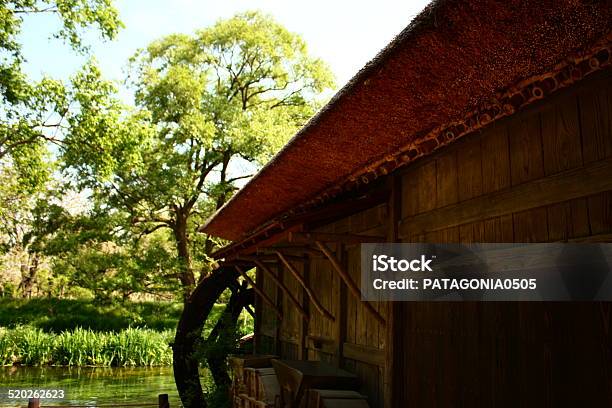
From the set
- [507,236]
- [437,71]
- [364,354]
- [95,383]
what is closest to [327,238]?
[364,354]

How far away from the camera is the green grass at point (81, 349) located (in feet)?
57.5

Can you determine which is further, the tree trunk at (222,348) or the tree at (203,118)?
the tree at (203,118)

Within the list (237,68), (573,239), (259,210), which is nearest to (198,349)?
(259,210)

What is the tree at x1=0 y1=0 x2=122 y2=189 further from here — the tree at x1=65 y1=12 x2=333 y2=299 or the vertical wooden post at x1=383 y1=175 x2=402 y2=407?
the vertical wooden post at x1=383 y1=175 x2=402 y2=407

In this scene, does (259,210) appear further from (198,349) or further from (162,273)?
(162,273)

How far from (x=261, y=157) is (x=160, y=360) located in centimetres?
729

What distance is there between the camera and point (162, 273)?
18.7 metres

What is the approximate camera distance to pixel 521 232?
2762 millimetres

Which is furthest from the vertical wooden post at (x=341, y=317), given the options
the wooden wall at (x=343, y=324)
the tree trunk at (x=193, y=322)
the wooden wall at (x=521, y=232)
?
the tree trunk at (x=193, y=322)

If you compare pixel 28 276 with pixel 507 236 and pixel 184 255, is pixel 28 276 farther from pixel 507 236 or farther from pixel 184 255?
pixel 507 236

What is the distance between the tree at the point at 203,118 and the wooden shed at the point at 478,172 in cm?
1424

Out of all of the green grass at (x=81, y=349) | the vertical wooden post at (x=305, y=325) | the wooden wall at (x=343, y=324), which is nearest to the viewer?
the wooden wall at (x=343, y=324)

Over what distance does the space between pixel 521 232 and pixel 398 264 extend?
51.0 inches

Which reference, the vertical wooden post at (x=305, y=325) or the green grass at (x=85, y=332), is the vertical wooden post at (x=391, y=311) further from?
the green grass at (x=85, y=332)
